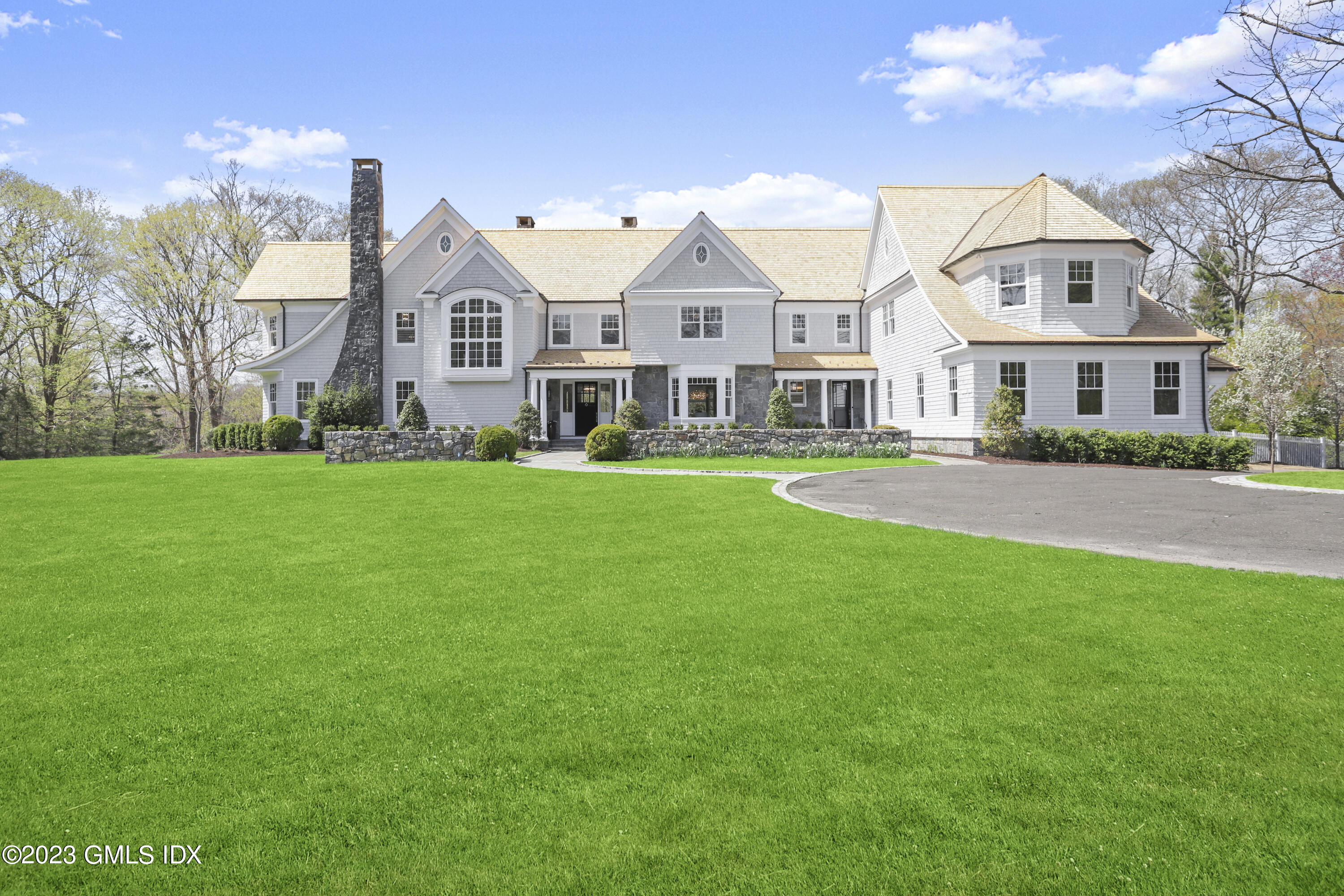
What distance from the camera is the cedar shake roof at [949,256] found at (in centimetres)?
2364

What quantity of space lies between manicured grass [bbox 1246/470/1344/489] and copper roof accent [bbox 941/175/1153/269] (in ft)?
31.8

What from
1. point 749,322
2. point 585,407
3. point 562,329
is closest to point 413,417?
point 585,407

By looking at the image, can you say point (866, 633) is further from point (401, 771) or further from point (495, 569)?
point (495, 569)

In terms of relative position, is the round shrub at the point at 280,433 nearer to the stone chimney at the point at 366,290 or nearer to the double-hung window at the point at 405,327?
the stone chimney at the point at 366,290

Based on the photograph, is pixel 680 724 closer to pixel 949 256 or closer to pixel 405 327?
pixel 949 256

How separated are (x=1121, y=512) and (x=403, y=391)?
26.9 metres

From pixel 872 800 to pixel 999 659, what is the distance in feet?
6.53

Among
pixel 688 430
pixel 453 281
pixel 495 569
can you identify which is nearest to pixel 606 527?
pixel 495 569

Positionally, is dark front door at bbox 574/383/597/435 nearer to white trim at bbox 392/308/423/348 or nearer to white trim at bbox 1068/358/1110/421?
white trim at bbox 392/308/423/348

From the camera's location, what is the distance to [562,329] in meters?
32.0

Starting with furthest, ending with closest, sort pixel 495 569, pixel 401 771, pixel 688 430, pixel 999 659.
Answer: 1. pixel 688 430
2. pixel 495 569
3. pixel 999 659
4. pixel 401 771

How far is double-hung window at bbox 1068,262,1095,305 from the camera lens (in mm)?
24219

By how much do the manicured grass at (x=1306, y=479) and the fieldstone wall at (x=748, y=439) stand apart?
967 cm

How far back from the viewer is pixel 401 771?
327 cm
